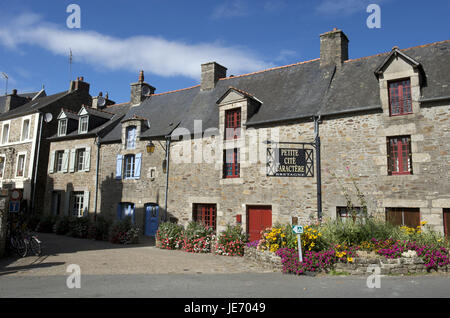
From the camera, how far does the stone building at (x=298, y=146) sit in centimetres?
975

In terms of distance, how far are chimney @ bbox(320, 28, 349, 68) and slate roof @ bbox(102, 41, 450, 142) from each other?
297 mm

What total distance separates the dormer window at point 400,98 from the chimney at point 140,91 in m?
13.6

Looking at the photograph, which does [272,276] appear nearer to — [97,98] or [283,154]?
[283,154]

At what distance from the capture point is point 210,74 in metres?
16.8

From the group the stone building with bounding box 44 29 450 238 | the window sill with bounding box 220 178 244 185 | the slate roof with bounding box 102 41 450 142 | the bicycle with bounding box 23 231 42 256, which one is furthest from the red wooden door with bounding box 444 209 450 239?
the bicycle with bounding box 23 231 42 256

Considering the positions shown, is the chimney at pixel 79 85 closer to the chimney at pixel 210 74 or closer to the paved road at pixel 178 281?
the chimney at pixel 210 74

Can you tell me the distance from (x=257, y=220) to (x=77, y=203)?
11009 millimetres

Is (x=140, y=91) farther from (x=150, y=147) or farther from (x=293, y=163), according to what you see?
(x=293, y=163)

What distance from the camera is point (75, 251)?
11094 millimetres

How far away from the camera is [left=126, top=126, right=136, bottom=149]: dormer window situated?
53.7 feet


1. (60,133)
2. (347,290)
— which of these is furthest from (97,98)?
(347,290)

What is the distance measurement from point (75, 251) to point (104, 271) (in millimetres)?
3738

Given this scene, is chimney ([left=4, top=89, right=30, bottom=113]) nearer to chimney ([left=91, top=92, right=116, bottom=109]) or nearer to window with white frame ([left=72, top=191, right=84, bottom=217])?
chimney ([left=91, top=92, right=116, bottom=109])

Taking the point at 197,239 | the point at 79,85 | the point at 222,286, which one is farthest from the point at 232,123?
the point at 79,85
